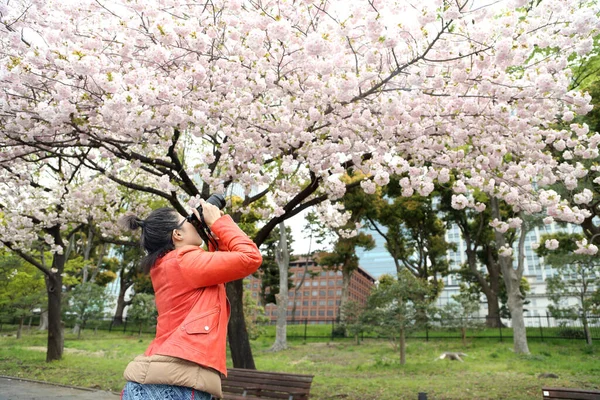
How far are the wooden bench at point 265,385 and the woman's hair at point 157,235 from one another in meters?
4.20

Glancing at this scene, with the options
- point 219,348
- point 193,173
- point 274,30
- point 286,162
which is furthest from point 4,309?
point 219,348

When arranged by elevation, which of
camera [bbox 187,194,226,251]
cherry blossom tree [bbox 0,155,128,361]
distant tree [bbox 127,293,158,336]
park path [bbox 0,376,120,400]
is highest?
cherry blossom tree [bbox 0,155,128,361]

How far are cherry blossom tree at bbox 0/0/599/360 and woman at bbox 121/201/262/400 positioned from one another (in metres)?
3.40

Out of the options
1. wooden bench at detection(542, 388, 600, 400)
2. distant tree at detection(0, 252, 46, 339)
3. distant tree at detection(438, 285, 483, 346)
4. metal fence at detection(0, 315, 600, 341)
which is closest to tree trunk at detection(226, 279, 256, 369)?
wooden bench at detection(542, 388, 600, 400)

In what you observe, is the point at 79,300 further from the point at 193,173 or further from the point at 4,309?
the point at 193,173

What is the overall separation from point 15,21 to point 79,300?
20.3m

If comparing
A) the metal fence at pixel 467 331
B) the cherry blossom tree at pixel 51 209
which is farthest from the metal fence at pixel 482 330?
the cherry blossom tree at pixel 51 209

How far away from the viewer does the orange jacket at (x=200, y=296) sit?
1806 millimetres

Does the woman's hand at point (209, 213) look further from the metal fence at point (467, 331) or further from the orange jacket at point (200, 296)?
the metal fence at point (467, 331)

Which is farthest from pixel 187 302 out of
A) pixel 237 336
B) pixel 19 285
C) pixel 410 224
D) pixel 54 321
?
pixel 410 224

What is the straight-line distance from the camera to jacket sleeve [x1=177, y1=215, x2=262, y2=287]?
6.16 ft

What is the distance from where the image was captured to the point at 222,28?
5.88m

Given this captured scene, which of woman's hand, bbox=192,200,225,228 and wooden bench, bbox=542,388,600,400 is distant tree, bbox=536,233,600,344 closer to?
wooden bench, bbox=542,388,600,400

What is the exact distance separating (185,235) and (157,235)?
0.13 meters
